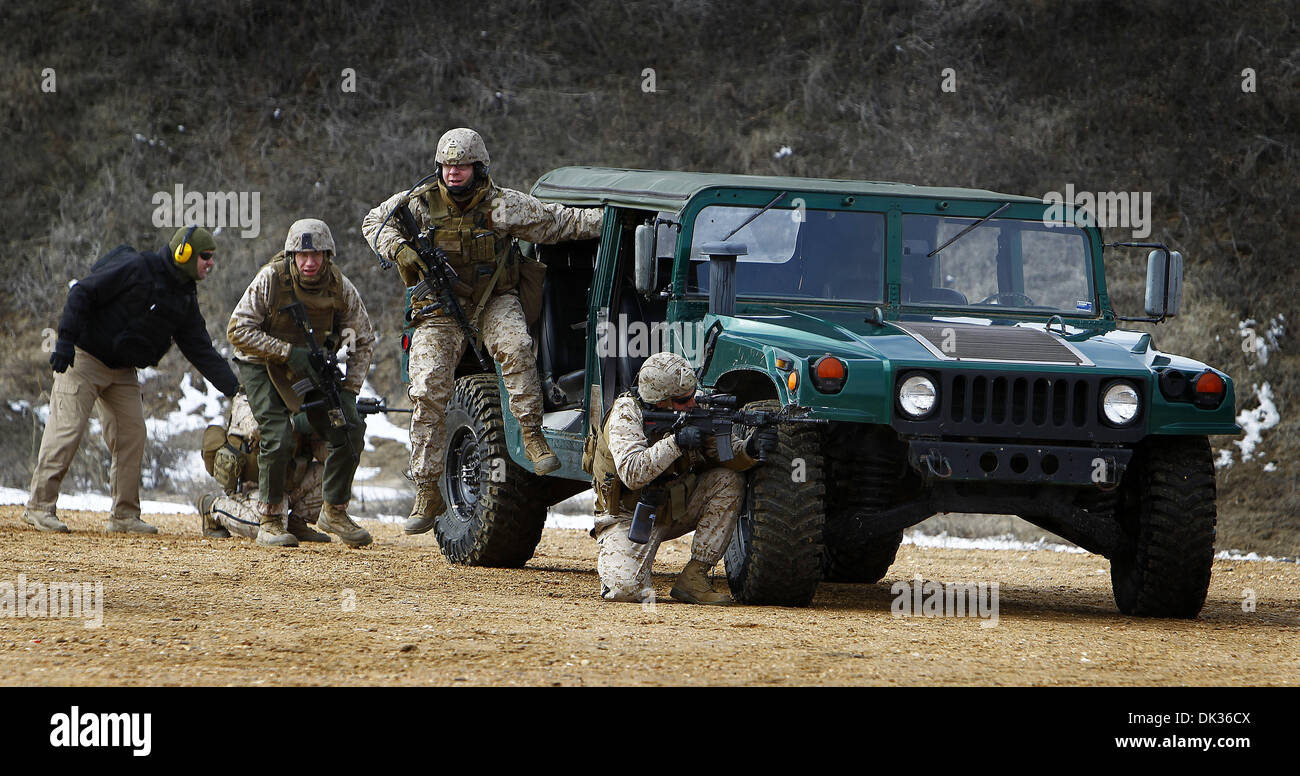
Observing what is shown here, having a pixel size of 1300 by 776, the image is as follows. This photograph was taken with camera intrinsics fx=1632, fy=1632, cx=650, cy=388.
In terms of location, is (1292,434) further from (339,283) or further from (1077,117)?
(339,283)

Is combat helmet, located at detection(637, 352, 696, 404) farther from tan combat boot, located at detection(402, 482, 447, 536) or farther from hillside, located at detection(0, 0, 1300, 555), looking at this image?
hillside, located at detection(0, 0, 1300, 555)

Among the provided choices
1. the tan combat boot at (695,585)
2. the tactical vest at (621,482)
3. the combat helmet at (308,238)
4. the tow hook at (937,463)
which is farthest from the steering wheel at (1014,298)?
the combat helmet at (308,238)

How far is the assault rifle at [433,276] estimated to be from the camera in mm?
8953

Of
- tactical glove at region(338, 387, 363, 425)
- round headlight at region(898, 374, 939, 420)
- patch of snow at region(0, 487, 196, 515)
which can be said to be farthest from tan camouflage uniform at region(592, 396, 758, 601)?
patch of snow at region(0, 487, 196, 515)

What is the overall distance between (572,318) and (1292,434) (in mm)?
9098

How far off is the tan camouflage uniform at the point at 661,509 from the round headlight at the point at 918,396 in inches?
29.0

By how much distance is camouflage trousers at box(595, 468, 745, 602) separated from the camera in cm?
753

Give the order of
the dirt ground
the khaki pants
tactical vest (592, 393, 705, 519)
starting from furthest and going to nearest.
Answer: the khaki pants, tactical vest (592, 393, 705, 519), the dirt ground

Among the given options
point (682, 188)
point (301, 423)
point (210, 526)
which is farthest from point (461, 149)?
point (210, 526)

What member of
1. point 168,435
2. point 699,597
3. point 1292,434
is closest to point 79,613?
point 699,597

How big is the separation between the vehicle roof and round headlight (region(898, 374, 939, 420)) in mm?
1531

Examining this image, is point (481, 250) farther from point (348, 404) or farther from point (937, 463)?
point (937, 463)

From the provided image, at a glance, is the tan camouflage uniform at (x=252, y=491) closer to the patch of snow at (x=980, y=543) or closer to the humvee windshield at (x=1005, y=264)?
the humvee windshield at (x=1005, y=264)

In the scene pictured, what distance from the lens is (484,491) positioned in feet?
30.8
